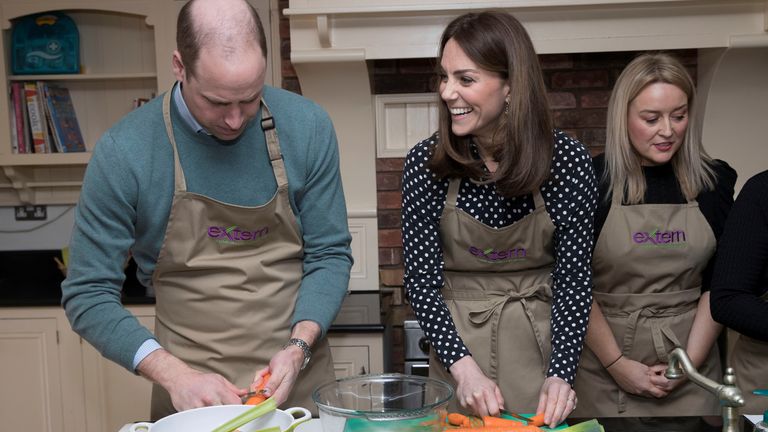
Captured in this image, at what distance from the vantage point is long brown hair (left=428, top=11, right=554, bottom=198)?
1574 mm

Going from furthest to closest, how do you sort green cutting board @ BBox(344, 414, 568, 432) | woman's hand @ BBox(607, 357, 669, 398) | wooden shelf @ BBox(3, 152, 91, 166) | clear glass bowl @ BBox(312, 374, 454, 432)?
wooden shelf @ BBox(3, 152, 91, 166)
woman's hand @ BBox(607, 357, 669, 398)
clear glass bowl @ BBox(312, 374, 454, 432)
green cutting board @ BBox(344, 414, 568, 432)

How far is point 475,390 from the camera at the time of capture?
4.91ft

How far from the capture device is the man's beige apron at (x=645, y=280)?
1.97 m

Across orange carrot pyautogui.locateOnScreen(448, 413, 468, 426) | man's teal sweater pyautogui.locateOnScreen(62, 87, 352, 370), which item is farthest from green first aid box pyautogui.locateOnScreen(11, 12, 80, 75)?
orange carrot pyautogui.locateOnScreen(448, 413, 468, 426)

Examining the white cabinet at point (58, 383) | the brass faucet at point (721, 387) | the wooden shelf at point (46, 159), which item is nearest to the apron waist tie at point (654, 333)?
the brass faucet at point (721, 387)

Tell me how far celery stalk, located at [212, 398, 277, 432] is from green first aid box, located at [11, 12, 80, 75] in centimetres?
237

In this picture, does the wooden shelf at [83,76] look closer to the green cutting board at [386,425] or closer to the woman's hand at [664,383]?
the woman's hand at [664,383]

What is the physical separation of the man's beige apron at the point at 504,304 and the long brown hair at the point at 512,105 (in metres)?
0.14

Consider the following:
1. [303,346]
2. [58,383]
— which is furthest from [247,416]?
[58,383]

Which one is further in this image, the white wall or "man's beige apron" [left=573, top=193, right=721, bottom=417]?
the white wall

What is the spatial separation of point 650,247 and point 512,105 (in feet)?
2.13

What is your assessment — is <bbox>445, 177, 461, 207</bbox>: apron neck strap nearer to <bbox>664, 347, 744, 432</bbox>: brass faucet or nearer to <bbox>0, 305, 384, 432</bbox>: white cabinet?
<bbox>664, 347, 744, 432</bbox>: brass faucet

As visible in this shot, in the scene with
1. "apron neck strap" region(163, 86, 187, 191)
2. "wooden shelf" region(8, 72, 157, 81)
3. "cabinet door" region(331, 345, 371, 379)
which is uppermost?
"wooden shelf" region(8, 72, 157, 81)

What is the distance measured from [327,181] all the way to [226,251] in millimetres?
261
